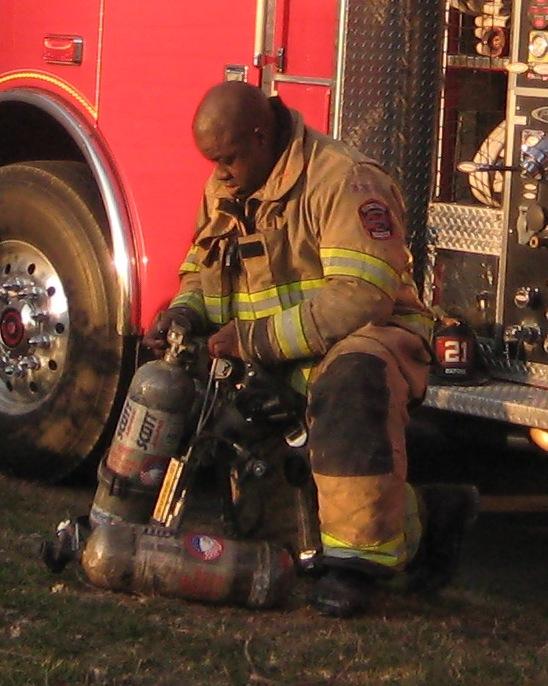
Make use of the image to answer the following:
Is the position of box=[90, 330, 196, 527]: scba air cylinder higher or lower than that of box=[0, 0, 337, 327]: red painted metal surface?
lower

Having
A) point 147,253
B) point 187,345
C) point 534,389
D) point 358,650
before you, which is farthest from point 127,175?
point 358,650

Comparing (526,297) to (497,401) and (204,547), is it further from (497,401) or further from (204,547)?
(204,547)

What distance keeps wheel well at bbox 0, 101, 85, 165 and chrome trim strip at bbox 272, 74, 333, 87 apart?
109cm

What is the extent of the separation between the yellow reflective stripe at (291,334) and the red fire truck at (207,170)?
83cm

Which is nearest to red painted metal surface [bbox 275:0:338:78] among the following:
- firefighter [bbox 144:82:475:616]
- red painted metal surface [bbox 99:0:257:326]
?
red painted metal surface [bbox 99:0:257:326]

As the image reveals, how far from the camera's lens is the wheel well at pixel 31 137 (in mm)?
6211

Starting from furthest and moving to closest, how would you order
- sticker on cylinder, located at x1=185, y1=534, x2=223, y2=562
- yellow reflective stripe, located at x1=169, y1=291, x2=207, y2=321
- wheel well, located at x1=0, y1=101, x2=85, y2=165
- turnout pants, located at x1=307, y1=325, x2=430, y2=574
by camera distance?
1. wheel well, located at x1=0, y1=101, x2=85, y2=165
2. yellow reflective stripe, located at x1=169, y1=291, x2=207, y2=321
3. sticker on cylinder, located at x1=185, y1=534, x2=223, y2=562
4. turnout pants, located at x1=307, y1=325, x2=430, y2=574

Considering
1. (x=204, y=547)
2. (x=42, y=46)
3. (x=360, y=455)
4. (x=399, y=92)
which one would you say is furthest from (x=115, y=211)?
(x=360, y=455)

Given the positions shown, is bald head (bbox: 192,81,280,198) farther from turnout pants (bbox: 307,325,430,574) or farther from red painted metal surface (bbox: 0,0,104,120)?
red painted metal surface (bbox: 0,0,104,120)

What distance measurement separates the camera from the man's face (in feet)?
14.8

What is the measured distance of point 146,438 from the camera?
15.2ft

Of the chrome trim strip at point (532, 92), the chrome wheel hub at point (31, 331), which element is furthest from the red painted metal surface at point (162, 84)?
the chrome trim strip at point (532, 92)

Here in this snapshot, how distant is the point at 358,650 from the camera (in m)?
4.07

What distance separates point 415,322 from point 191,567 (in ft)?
3.01
